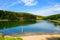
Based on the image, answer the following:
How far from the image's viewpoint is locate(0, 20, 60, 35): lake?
7.95 ft

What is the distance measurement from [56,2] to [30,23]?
65cm

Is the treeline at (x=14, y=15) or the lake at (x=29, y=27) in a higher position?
the treeline at (x=14, y=15)

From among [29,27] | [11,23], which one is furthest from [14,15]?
[29,27]

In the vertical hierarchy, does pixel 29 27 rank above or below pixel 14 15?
below

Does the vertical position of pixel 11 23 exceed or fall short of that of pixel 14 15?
it falls short

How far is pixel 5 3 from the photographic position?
2.45 metres

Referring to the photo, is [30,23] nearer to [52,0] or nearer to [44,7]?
[44,7]

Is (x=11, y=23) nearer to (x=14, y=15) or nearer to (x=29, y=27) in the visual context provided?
(x=14, y=15)

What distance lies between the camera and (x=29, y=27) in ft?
7.99

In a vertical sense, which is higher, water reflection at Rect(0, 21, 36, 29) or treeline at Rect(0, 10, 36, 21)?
treeline at Rect(0, 10, 36, 21)

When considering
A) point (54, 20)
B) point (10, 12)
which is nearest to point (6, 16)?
point (10, 12)

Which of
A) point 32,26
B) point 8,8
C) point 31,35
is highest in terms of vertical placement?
point 8,8

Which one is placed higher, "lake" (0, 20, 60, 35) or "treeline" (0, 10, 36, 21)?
"treeline" (0, 10, 36, 21)

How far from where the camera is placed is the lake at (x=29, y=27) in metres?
2.42
